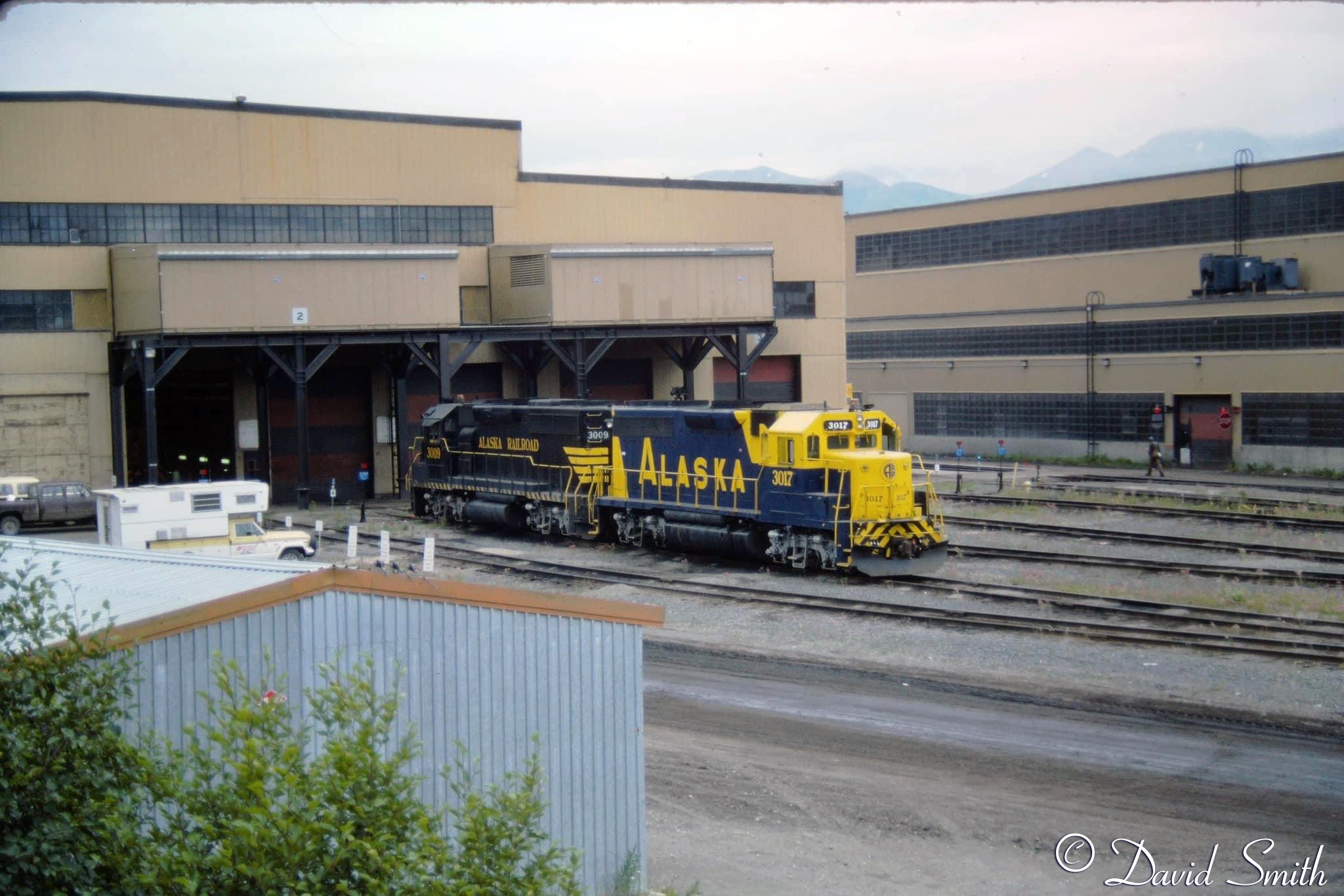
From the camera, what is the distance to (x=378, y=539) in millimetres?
34812

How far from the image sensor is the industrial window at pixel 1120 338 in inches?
1877

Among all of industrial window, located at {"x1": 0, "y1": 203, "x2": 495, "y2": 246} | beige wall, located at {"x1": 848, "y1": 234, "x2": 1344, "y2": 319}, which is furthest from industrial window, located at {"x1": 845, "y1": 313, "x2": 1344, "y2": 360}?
industrial window, located at {"x1": 0, "y1": 203, "x2": 495, "y2": 246}

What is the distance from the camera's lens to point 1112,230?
179 ft

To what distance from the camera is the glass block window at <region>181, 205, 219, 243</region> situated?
1634 inches

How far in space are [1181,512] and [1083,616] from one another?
14.7m

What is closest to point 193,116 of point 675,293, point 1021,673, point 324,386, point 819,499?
point 324,386

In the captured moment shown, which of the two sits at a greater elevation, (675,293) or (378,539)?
(675,293)

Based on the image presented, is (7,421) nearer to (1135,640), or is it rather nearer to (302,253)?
(302,253)

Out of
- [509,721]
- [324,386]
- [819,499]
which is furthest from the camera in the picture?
[324,386]

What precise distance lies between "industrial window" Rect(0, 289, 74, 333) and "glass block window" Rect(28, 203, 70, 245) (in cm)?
157

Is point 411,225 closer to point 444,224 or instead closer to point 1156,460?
point 444,224

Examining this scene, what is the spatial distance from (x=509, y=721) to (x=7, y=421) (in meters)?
35.0

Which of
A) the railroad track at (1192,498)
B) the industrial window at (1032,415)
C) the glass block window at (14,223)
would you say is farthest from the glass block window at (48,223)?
the industrial window at (1032,415)

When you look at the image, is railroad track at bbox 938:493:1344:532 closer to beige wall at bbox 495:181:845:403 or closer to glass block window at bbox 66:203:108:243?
beige wall at bbox 495:181:845:403
